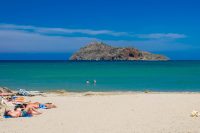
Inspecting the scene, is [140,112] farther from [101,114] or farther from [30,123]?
[30,123]

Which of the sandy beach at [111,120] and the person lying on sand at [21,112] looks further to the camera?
the person lying on sand at [21,112]

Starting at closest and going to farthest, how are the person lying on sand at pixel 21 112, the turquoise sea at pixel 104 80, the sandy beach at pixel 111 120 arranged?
1. the sandy beach at pixel 111 120
2. the person lying on sand at pixel 21 112
3. the turquoise sea at pixel 104 80

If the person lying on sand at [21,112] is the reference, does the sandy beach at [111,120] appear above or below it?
below

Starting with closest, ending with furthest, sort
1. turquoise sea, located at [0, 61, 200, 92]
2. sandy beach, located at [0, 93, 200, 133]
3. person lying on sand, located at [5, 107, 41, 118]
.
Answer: sandy beach, located at [0, 93, 200, 133]
person lying on sand, located at [5, 107, 41, 118]
turquoise sea, located at [0, 61, 200, 92]

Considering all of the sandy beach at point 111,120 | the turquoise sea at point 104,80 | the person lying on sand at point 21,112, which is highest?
the person lying on sand at point 21,112

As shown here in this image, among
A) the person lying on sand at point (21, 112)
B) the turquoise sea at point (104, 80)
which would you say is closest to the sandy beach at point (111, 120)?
the person lying on sand at point (21, 112)

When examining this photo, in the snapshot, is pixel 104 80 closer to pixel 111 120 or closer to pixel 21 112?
pixel 21 112

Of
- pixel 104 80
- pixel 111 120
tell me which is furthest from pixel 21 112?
pixel 104 80

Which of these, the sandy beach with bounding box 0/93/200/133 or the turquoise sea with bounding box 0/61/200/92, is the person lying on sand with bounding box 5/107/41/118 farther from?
the turquoise sea with bounding box 0/61/200/92

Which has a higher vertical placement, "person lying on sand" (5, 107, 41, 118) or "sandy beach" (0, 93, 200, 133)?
"person lying on sand" (5, 107, 41, 118)

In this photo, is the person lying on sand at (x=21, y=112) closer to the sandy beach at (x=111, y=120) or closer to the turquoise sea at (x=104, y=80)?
the sandy beach at (x=111, y=120)

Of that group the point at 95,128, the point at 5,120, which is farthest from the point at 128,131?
the point at 5,120

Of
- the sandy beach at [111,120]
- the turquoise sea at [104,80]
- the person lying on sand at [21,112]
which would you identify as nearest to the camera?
the sandy beach at [111,120]

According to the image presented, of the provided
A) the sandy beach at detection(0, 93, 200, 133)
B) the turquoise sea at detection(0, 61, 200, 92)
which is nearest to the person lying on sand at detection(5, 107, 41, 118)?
the sandy beach at detection(0, 93, 200, 133)
